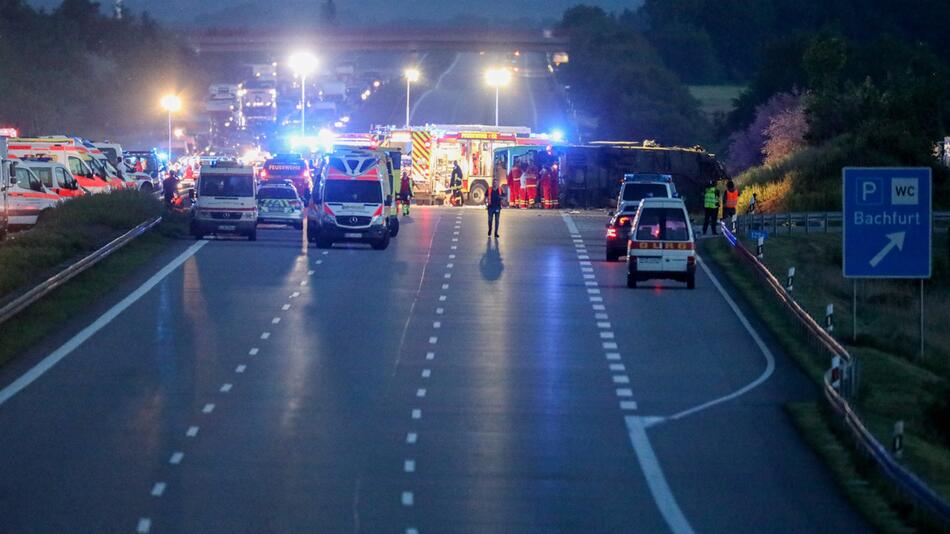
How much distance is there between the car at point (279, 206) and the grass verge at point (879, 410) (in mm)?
16511

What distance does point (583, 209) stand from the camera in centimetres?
6094

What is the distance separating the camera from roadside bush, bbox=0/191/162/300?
3325 cm

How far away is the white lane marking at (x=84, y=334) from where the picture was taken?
2412 centimetres

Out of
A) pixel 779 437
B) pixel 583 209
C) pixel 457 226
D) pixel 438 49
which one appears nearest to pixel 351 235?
pixel 457 226

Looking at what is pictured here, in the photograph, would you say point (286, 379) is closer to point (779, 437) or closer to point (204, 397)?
point (204, 397)

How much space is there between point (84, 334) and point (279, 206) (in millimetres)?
20946

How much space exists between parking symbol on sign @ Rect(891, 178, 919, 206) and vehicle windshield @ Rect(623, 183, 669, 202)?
1834cm

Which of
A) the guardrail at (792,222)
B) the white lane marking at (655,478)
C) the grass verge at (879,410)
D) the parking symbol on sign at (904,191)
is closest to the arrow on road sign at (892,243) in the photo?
the parking symbol on sign at (904,191)

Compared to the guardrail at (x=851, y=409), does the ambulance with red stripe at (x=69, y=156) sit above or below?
above

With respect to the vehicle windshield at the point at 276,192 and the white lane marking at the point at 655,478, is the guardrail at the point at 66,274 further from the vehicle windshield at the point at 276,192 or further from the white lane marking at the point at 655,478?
the white lane marking at the point at 655,478

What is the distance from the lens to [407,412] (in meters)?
23.0

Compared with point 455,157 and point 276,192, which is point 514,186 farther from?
point 276,192

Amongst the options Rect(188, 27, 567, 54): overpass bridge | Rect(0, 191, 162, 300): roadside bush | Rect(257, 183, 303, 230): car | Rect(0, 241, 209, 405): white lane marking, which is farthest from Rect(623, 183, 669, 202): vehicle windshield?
Rect(188, 27, 567, 54): overpass bridge


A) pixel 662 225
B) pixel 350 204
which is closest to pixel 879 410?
pixel 662 225
